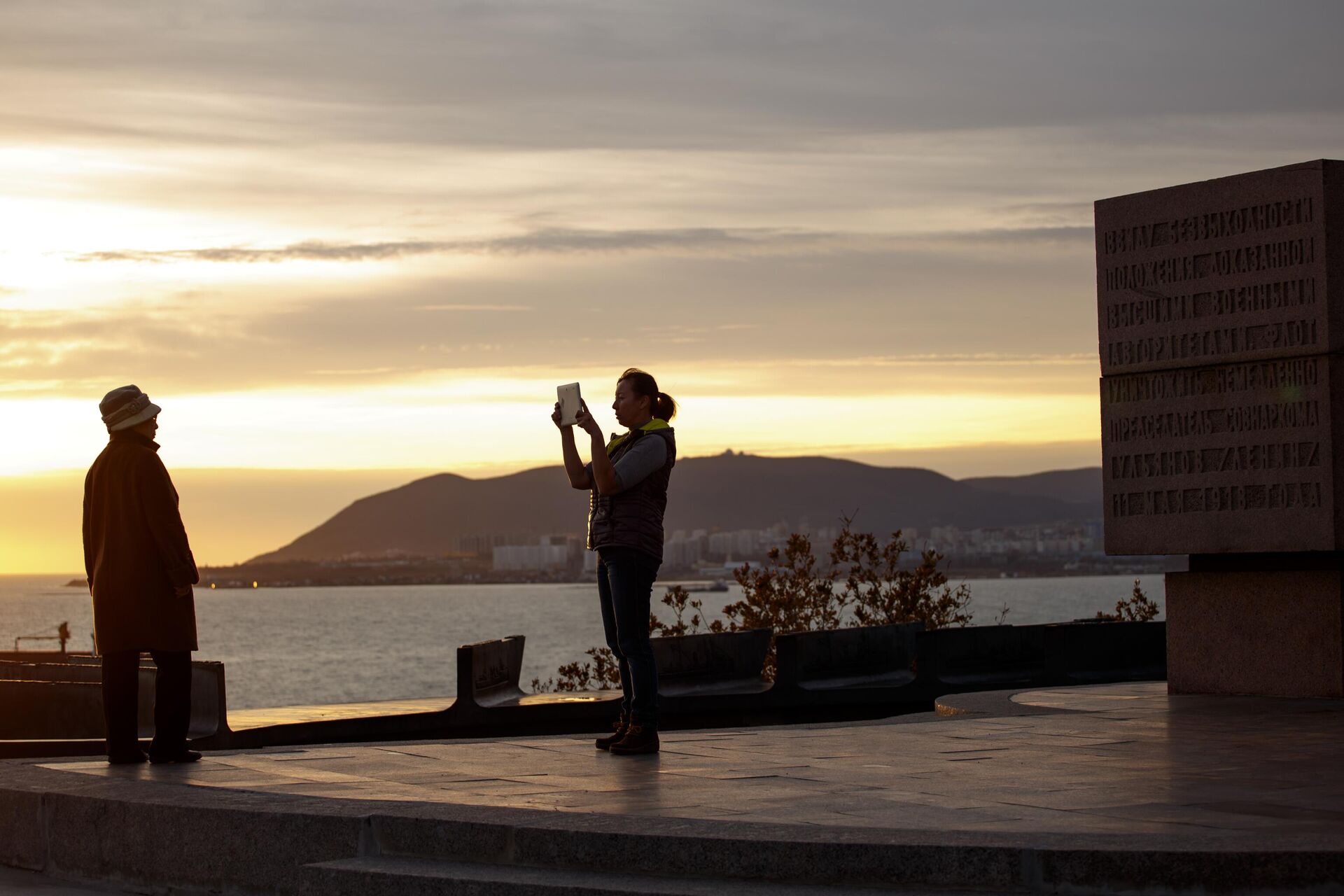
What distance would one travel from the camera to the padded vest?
793 centimetres

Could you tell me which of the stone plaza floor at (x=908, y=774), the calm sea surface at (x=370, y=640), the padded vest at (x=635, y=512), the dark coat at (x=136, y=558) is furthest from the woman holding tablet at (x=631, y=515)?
the calm sea surface at (x=370, y=640)

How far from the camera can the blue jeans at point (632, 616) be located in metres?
7.95

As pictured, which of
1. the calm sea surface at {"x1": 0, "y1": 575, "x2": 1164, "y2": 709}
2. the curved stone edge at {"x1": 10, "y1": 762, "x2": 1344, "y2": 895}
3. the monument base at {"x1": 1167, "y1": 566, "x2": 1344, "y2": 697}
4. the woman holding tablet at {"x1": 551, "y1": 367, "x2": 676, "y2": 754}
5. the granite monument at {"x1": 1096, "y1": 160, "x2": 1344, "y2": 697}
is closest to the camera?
the curved stone edge at {"x1": 10, "y1": 762, "x2": 1344, "y2": 895}

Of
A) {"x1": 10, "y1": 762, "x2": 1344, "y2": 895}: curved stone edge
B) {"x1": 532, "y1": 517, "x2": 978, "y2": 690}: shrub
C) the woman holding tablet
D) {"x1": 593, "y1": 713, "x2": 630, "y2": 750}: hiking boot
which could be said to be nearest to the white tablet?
the woman holding tablet

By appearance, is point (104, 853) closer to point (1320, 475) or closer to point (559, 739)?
point (559, 739)

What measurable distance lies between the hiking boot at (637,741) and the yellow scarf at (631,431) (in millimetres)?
1301

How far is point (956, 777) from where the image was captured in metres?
7.22

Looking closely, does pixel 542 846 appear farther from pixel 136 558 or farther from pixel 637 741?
pixel 136 558

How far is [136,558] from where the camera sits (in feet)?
25.5

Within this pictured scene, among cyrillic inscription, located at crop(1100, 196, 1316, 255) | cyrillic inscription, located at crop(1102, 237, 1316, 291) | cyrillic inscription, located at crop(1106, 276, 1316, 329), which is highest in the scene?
cyrillic inscription, located at crop(1100, 196, 1316, 255)

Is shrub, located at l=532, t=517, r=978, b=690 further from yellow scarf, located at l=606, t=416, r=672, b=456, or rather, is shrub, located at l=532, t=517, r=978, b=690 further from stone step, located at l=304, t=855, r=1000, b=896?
stone step, located at l=304, t=855, r=1000, b=896

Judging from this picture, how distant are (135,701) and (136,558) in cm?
70

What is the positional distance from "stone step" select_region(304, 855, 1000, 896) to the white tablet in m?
2.52

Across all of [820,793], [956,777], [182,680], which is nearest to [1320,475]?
[956,777]
